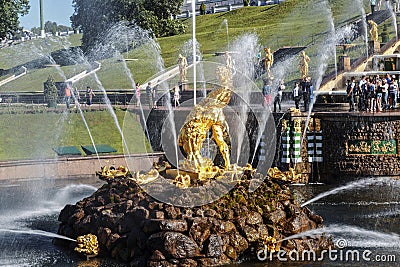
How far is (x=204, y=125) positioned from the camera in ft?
57.4

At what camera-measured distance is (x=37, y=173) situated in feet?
95.9

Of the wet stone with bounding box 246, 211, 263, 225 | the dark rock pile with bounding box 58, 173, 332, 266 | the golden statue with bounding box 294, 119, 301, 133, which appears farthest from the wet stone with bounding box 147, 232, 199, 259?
the golden statue with bounding box 294, 119, 301, 133

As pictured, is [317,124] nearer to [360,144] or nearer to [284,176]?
[360,144]

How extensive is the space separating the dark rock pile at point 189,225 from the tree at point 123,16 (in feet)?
155

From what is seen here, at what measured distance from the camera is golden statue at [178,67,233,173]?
57.3 ft

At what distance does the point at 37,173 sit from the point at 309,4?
4351cm

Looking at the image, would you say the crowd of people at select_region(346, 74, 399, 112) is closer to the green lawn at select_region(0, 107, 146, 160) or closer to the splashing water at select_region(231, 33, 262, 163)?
the splashing water at select_region(231, 33, 262, 163)

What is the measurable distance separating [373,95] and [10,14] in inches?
1559

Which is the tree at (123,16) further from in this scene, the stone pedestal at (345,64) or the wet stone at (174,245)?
the wet stone at (174,245)

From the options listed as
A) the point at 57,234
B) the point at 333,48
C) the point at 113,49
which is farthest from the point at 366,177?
the point at 113,49

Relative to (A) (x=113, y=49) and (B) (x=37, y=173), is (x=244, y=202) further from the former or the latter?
(A) (x=113, y=49)

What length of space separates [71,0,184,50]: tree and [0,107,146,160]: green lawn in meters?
27.9

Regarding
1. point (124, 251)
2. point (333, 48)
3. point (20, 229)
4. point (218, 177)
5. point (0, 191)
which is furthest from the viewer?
point (333, 48)

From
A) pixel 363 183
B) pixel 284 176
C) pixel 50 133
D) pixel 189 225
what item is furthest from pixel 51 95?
pixel 189 225
